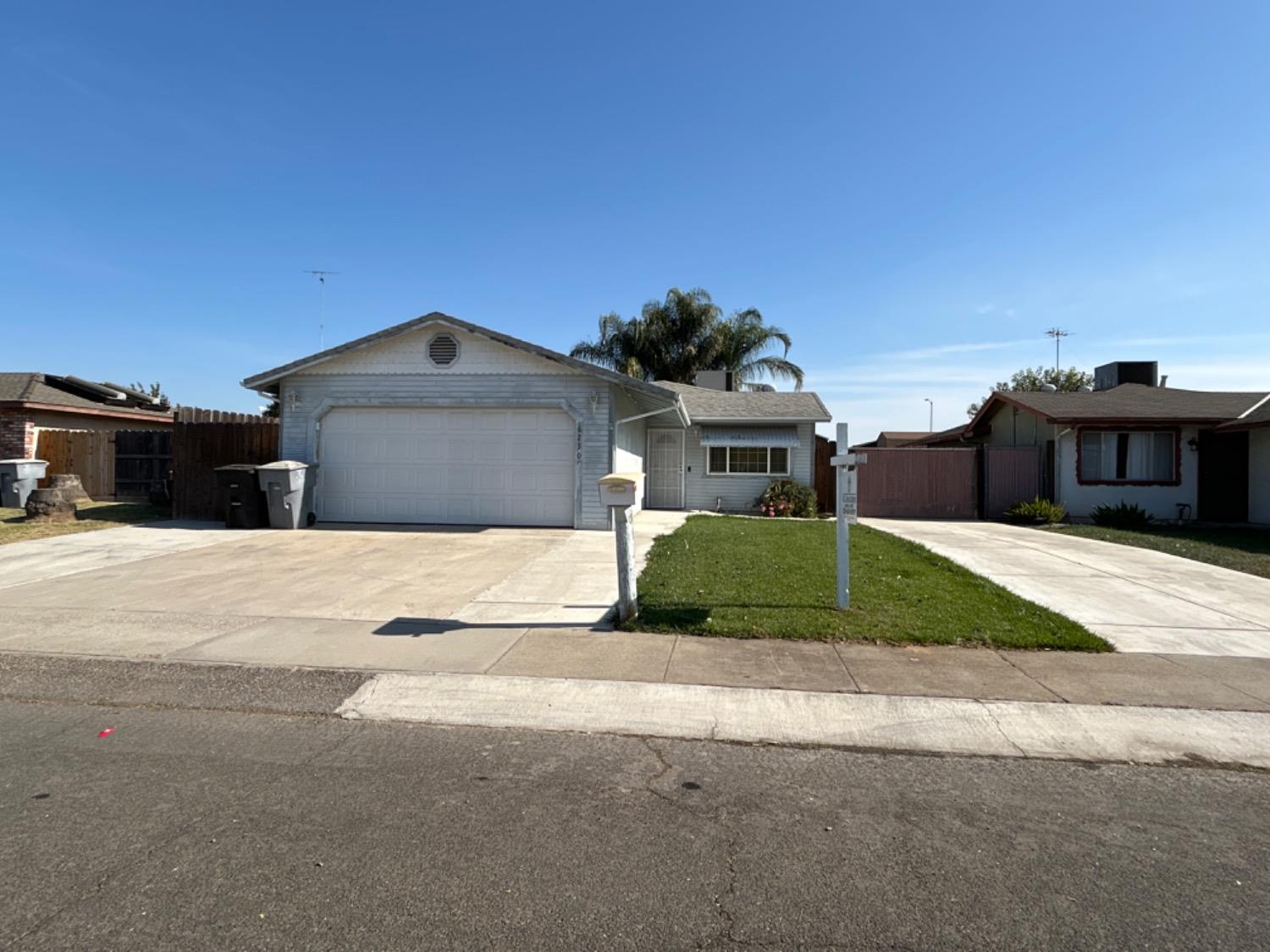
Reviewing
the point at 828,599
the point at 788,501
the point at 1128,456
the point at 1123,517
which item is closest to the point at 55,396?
the point at 788,501

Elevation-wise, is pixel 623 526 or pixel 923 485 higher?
pixel 923 485

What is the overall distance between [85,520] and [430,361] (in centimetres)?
763

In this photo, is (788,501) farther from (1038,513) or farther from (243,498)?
(243,498)

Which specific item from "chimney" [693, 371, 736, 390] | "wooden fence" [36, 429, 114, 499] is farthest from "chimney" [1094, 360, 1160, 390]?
"wooden fence" [36, 429, 114, 499]

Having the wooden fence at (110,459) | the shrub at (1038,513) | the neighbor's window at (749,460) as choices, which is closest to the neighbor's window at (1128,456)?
the shrub at (1038,513)

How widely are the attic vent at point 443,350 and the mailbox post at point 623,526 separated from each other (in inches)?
335

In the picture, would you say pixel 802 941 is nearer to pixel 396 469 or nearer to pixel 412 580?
pixel 412 580

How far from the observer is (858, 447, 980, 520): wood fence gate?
61.5 feet

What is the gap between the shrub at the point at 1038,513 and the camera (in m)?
17.1

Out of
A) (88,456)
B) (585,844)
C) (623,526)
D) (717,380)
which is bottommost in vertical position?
(585,844)

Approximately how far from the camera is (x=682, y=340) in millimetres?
32812

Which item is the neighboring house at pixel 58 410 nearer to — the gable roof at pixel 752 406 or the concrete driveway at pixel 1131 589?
the gable roof at pixel 752 406

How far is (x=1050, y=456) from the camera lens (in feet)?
61.1

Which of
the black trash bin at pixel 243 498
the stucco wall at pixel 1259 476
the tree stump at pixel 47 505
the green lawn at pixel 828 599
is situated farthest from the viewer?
the stucco wall at pixel 1259 476
